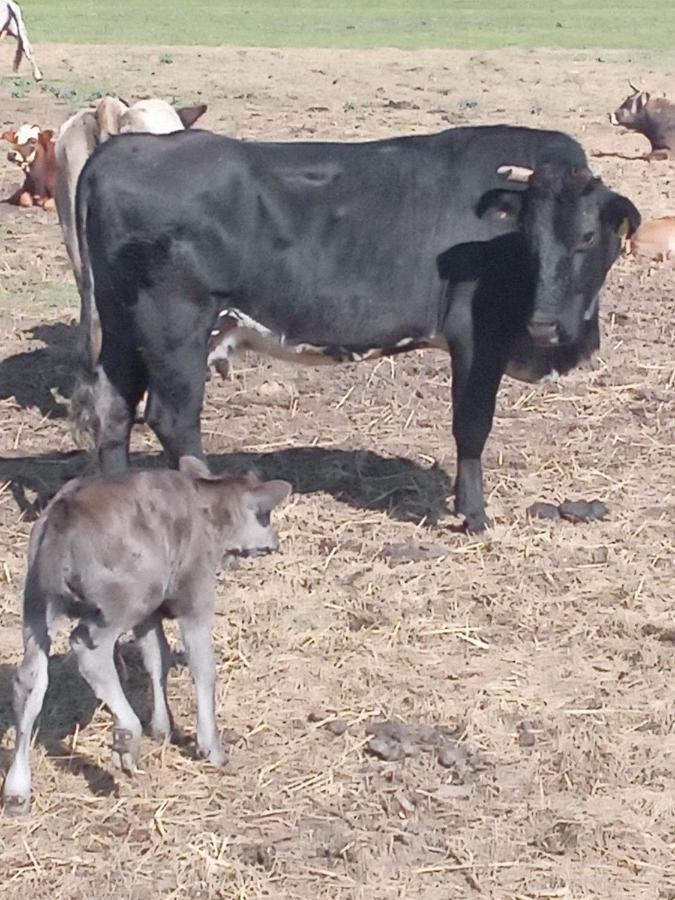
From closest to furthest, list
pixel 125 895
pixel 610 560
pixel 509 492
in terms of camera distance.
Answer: pixel 125 895 < pixel 610 560 < pixel 509 492

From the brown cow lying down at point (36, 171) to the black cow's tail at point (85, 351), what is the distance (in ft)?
20.8

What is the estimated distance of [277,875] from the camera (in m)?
4.93

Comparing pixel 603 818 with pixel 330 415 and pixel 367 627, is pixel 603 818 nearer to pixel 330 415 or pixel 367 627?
pixel 367 627

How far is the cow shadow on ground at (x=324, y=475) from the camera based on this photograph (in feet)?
26.9

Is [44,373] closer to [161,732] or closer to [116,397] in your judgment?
[116,397]

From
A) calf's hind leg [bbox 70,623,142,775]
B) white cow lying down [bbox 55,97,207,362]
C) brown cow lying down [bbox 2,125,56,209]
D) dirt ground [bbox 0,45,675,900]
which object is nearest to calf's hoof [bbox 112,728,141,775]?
calf's hind leg [bbox 70,623,142,775]

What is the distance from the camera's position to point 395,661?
21.1 ft

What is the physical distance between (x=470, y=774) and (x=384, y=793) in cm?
31

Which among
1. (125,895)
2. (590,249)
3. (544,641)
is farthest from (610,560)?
(125,895)

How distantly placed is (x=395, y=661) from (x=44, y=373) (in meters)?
4.42

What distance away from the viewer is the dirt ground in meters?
5.03

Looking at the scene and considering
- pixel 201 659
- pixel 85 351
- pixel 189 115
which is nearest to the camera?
pixel 201 659

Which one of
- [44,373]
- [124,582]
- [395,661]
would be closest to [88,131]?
[44,373]

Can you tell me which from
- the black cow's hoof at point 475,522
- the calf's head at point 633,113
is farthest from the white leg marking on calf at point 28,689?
the calf's head at point 633,113
